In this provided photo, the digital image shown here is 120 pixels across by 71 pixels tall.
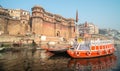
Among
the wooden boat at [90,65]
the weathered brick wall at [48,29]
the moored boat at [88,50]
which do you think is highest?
the weathered brick wall at [48,29]

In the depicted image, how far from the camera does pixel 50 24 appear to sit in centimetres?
6053

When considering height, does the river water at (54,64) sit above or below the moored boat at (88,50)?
below

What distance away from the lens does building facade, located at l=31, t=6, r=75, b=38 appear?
5147 centimetres

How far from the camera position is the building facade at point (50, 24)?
51.5 metres

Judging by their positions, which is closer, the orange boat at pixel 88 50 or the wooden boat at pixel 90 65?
the wooden boat at pixel 90 65

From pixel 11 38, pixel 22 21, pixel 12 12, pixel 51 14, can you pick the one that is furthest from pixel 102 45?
pixel 12 12

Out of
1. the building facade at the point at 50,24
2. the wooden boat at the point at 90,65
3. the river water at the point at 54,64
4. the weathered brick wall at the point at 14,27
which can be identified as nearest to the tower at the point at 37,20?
the building facade at the point at 50,24

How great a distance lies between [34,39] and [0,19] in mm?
12725

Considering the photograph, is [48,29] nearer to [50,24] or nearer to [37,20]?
[50,24]

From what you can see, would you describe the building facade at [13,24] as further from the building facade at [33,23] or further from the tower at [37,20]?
the tower at [37,20]

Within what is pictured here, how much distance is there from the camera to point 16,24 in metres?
47.8

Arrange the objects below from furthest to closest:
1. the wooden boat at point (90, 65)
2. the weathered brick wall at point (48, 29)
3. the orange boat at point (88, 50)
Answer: the weathered brick wall at point (48, 29), the orange boat at point (88, 50), the wooden boat at point (90, 65)

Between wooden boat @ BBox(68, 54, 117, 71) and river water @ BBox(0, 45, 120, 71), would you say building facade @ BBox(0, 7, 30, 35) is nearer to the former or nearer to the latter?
river water @ BBox(0, 45, 120, 71)

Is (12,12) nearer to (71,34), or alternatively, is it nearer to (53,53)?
(71,34)
